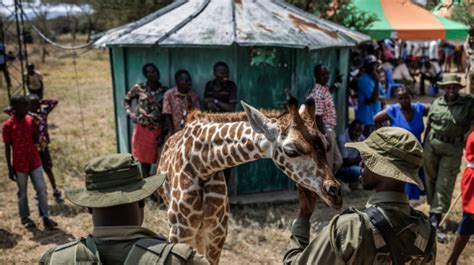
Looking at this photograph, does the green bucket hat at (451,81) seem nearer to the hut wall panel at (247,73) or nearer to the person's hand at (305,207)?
the hut wall panel at (247,73)

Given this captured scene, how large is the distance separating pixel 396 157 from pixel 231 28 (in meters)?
4.93

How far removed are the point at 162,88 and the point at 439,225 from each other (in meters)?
4.17

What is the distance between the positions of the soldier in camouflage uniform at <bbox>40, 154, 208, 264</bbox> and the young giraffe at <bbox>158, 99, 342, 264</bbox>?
51.3 inches

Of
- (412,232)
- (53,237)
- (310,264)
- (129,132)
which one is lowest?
(53,237)

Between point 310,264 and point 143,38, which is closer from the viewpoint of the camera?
point 310,264

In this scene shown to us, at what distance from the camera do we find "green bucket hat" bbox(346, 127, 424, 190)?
2326mm

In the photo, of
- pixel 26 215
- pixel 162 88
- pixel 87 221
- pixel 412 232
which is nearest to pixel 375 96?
pixel 162 88

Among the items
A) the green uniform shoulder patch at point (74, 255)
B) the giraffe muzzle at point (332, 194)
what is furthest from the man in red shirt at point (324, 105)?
the green uniform shoulder patch at point (74, 255)

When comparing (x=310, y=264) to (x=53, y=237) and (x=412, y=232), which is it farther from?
(x=53, y=237)

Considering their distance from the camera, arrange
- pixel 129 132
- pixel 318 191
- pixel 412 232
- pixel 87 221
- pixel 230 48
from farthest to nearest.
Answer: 1. pixel 129 132
2. pixel 230 48
3. pixel 87 221
4. pixel 318 191
5. pixel 412 232

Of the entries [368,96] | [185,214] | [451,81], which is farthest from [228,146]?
[368,96]

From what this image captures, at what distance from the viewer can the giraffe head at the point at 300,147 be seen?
125 inches

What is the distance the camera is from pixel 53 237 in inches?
241

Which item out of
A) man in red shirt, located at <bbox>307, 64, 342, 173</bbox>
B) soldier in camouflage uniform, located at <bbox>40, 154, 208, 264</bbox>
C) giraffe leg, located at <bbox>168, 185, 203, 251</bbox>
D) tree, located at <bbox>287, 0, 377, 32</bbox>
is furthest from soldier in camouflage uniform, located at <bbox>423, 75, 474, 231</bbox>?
tree, located at <bbox>287, 0, 377, 32</bbox>
